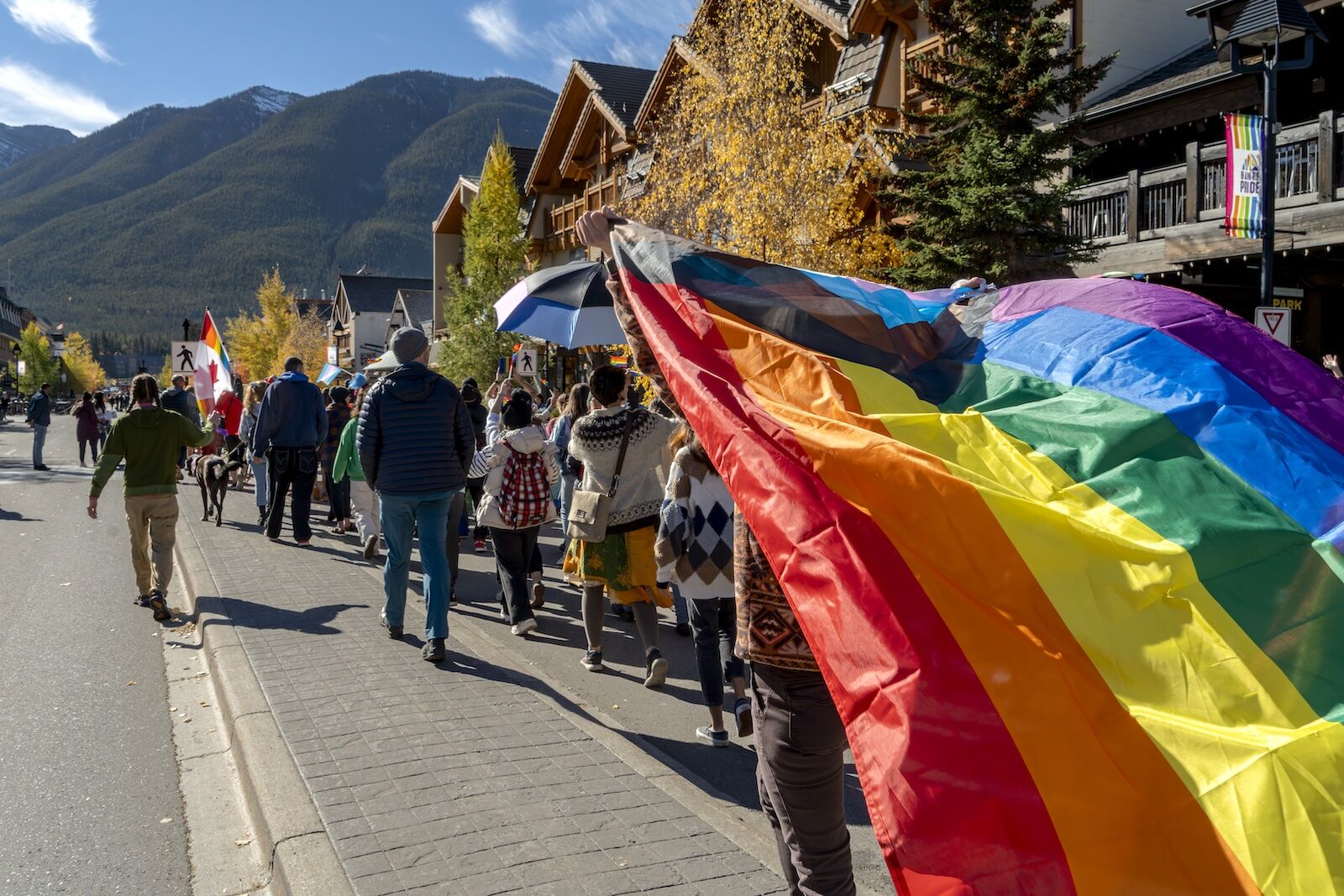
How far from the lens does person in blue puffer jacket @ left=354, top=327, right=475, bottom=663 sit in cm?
699

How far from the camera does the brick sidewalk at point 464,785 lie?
3.80m

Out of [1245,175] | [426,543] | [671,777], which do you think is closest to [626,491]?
[426,543]

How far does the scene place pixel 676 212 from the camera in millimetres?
19844

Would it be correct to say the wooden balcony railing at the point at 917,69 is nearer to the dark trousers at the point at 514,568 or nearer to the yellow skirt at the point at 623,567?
the dark trousers at the point at 514,568

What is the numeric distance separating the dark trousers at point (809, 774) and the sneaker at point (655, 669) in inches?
144

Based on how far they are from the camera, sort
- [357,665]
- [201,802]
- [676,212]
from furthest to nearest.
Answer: [676,212] < [357,665] < [201,802]

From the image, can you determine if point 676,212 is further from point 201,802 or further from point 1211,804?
point 1211,804

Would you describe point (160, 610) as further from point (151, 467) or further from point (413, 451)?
point (413, 451)

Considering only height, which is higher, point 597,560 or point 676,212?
point 676,212

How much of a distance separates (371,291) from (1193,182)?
237 ft

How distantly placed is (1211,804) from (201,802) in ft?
14.6

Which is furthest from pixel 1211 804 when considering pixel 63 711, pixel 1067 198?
pixel 1067 198

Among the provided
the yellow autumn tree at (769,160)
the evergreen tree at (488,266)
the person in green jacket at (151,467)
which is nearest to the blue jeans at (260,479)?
the person in green jacket at (151,467)

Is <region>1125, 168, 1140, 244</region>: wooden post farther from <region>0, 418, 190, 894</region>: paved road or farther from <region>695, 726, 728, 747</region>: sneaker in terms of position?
<region>0, 418, 190, 894</region>: paved road
